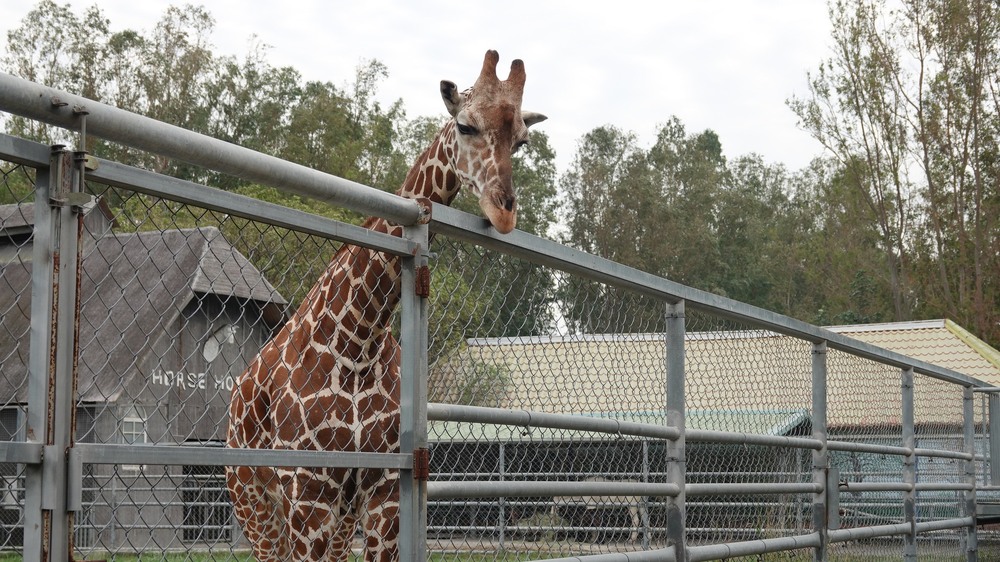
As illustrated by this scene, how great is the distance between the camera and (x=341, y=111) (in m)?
43.8

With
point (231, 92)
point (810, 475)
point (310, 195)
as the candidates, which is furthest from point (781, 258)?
point (310, 195)

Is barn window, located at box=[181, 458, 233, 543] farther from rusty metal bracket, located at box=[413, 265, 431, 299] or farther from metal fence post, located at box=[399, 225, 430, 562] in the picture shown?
rusty metal bracket, located at box=[413, 265, 431, 299]

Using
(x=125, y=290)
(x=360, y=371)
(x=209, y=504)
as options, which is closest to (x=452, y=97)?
(x=360, y=371)

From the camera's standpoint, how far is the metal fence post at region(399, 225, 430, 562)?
3.65m

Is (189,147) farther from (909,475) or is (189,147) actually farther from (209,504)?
(909,475)

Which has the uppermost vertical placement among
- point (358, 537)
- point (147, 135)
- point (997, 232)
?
point (997, 232)

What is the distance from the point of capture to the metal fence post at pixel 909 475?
28.4ft

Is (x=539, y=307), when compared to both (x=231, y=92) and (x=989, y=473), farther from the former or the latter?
(x=231, y=92)

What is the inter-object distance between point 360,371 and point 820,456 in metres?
3.56

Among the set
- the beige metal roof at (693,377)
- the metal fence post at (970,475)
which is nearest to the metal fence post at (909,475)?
the beige metal roof at (693,377)

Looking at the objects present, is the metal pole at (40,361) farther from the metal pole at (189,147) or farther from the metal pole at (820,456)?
the metal pole at (820,456)

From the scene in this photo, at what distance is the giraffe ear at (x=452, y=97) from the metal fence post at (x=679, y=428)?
1526 mm

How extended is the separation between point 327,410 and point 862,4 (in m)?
31.6

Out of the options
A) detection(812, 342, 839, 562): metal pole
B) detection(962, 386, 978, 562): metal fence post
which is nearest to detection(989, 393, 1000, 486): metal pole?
detection(962, 386, 978, 562): metal fence post
